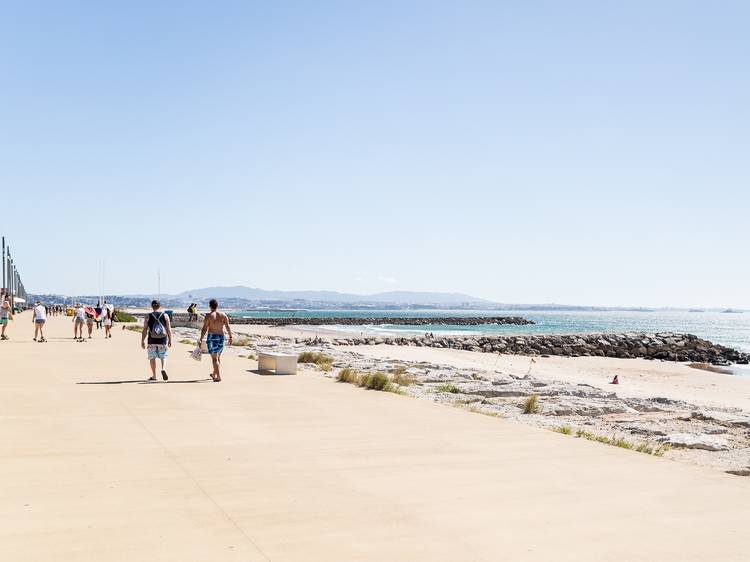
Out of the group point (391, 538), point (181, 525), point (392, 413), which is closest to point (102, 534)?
point (181, 525)

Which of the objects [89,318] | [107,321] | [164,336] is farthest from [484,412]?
[107,321]

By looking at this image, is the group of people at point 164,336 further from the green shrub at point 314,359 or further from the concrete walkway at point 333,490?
the green shrub at point 314,359

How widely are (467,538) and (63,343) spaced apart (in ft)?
79.2

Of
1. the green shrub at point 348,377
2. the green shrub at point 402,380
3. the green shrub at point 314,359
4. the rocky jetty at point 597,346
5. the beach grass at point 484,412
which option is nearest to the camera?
the beach grass at point 484,412

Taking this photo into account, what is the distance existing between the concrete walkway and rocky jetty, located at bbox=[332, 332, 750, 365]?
3794 centimetres

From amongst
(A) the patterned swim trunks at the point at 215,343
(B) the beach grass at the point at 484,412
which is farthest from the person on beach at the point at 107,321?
(B) the beach grass at the point at 484,412

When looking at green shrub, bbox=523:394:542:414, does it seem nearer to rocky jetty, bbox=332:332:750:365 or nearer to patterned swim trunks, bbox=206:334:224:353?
patterned swim trunks, bbox=206:334:224:353

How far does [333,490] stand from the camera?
6.31 m

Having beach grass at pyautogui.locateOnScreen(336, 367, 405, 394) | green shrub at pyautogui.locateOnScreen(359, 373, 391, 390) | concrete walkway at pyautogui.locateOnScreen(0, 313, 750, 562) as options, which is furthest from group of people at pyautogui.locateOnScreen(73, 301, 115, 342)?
concrete walkway at pyautogui.locateOnScreen(0, 313, 750, 562)

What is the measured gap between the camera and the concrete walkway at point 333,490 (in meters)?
4.91

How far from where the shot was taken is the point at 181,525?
206 inches

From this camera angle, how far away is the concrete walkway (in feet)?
16.1

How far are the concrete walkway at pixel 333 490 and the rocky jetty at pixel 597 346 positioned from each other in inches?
1494

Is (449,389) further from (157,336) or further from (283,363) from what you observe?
(157,336)
